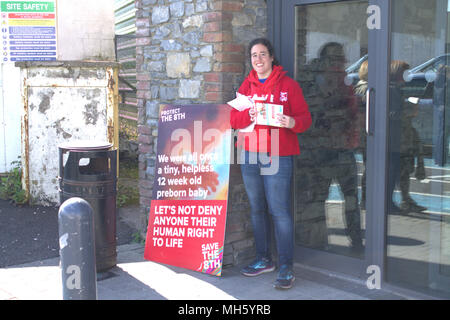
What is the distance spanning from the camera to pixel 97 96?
24.5ft

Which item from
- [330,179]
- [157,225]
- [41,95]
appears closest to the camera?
[330,179]

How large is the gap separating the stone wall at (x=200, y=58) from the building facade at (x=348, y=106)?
1 centimetres

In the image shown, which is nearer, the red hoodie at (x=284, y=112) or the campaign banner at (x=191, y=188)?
the red hoodie at (x=284, y=112)

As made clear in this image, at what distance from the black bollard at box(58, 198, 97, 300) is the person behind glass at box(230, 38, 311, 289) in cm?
183

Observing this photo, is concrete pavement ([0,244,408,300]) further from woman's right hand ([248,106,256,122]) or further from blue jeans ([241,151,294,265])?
woman's right hand ([248,106,256,122])

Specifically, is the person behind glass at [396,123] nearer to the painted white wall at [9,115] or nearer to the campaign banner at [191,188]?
the campaign banner at [191,188]

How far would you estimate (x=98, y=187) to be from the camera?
4.95m

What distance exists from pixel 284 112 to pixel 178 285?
1697mm

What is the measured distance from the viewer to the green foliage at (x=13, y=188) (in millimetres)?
7371

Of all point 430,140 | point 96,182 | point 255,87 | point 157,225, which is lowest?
point 157,225

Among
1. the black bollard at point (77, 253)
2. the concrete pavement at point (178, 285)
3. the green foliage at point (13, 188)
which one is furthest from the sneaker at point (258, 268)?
the green foliage at point (13, 188)
